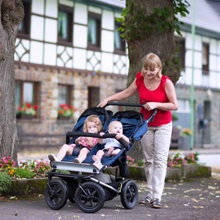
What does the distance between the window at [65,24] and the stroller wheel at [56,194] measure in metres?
21.3

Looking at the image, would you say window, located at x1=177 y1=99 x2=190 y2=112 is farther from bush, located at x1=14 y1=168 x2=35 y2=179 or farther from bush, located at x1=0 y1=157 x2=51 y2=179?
bush, located at x1=14 y1=168 x2=35 y2=179

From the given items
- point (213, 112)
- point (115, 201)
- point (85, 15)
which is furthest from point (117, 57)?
point (115, 201)

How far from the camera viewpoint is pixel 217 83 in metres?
41.6

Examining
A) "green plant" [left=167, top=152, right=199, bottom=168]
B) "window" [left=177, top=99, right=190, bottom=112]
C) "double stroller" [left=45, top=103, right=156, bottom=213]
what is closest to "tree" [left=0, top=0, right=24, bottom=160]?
"double stroller" [left=45, top=103, right=156, bottom=213]

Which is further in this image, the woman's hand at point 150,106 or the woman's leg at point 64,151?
the woman's hand at point 150,106

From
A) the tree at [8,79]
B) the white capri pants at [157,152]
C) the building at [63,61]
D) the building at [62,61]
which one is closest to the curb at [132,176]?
the tree at [8,79]

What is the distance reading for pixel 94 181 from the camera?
8.53 m

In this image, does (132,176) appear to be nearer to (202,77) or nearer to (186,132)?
(186,132)

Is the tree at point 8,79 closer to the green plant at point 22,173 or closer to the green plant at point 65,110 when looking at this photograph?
the green plant at point 22,173

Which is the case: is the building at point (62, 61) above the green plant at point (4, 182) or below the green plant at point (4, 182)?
above

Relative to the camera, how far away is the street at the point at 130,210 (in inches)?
322

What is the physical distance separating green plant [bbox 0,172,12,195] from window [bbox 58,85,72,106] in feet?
68.7

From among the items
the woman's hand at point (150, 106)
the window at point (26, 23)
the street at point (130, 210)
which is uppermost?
the window at point (26, 23)

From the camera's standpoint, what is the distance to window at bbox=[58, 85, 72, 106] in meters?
30.5
